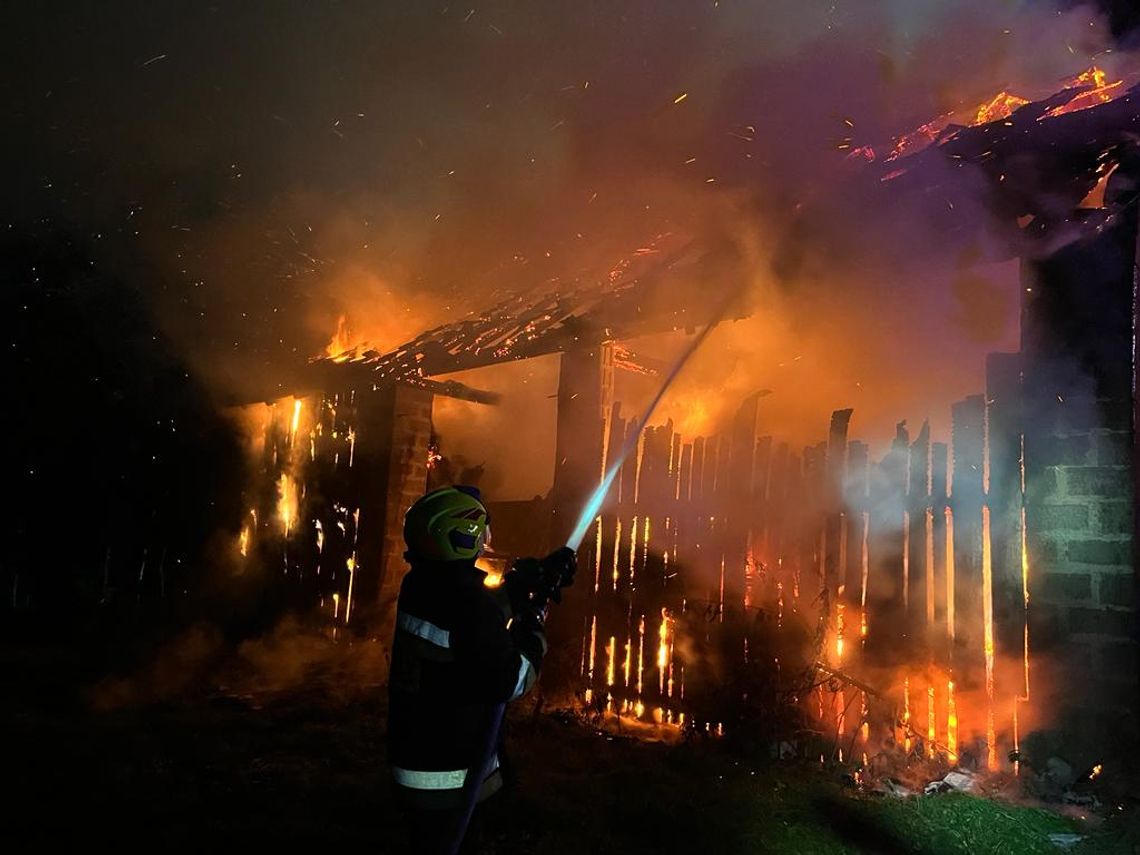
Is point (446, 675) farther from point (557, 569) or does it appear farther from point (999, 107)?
point (999, 107)

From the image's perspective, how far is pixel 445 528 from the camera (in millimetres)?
3049

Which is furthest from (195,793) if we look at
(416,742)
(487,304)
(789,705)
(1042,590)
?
(487,304)

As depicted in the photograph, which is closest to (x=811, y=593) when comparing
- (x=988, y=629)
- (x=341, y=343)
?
(x=988, y=629)

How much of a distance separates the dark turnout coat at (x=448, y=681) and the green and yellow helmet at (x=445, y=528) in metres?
0.07

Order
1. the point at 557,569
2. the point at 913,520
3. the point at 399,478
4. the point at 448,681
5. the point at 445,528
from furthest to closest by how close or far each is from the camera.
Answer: the point at 399,478
the point at 913,520
the point at 557,569
the point at 445,528
the point at 448,681

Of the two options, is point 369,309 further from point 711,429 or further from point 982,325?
point 982,325

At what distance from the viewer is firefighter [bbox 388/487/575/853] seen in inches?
114

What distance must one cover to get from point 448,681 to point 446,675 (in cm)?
3

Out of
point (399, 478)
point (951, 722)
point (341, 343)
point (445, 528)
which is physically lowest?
point (951, 722)

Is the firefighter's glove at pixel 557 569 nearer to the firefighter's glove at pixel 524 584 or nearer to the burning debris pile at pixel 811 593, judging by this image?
the firefighter's glove at pixel 524 584

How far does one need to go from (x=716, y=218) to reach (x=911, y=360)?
5.28m

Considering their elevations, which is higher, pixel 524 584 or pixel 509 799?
pixel 524 584

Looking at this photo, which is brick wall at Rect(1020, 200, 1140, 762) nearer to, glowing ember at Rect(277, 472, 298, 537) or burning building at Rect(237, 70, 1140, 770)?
burning building at Rect(237, 70, 1140, 770)

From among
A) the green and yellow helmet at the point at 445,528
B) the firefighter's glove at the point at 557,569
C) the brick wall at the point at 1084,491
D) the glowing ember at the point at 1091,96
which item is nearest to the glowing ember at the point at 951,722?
the brick wall at the point at 1084,491
